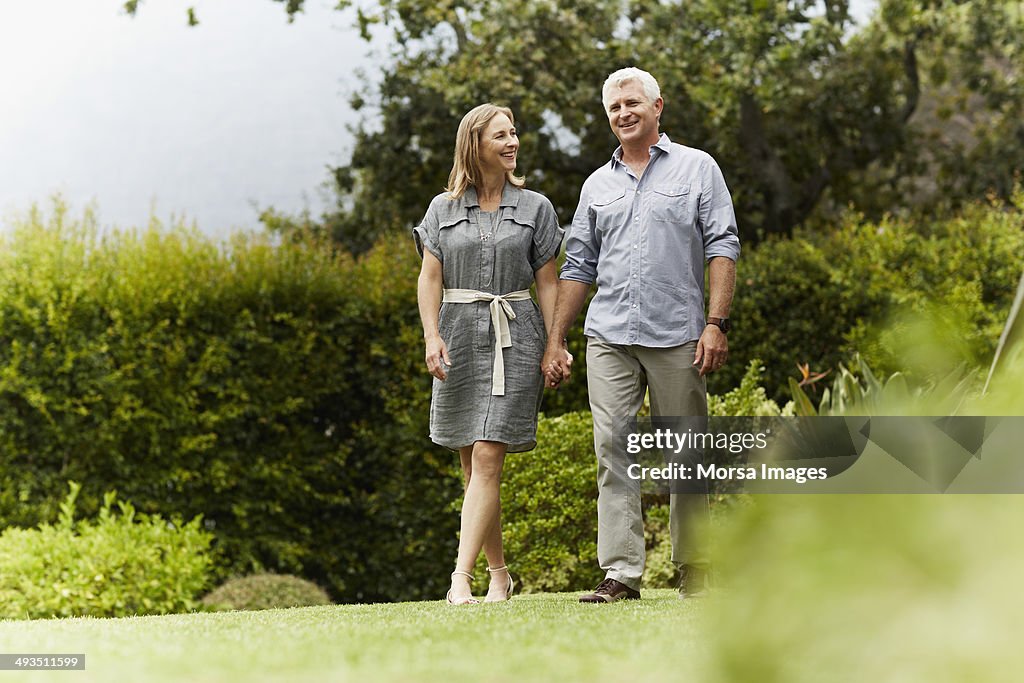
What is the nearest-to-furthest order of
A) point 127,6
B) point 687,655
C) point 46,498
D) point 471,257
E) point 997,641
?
point 997,641
point 687,655
point 471,257
point 46,498
point 127,6

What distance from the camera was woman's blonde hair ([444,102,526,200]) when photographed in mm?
4395

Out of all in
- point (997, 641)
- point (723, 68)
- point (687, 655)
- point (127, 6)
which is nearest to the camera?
point (997, 641)

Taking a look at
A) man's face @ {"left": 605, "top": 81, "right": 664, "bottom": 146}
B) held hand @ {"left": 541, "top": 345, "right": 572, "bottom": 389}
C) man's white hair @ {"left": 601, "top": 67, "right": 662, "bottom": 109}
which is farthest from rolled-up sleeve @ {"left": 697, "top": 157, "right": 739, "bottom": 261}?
held hand @ {"left": 541, "top": 345, "right": 572, "bottom": 389}

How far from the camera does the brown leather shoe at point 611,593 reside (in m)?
4.03

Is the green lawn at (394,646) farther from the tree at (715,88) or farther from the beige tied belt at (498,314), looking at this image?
the tree at (715,88)

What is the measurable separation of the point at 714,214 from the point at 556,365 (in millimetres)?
918

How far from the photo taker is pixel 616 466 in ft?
13.6

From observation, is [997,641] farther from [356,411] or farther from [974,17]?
[974,17]

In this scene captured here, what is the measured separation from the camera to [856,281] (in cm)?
838

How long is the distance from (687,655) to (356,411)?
243 inches

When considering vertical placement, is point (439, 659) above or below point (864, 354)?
below

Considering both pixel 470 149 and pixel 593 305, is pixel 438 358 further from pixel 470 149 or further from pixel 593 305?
pixel 470 149

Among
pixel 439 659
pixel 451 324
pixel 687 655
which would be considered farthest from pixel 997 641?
pixel 451 324

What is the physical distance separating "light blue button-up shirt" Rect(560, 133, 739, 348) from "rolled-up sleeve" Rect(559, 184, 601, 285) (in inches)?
3.8
